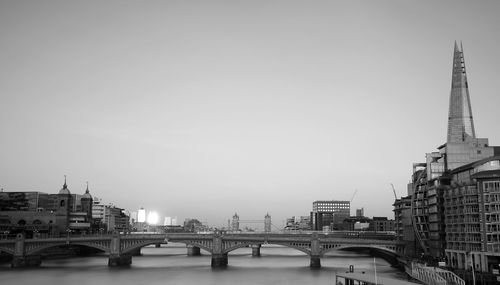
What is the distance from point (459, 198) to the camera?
106000mm

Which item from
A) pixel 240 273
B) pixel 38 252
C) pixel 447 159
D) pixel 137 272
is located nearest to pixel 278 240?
pixel 240 273

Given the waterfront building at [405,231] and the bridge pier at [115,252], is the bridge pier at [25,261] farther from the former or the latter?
the waterfront building at [405,231]

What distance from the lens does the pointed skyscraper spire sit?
5251 inches

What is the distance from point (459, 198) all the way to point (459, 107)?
38.8 metres

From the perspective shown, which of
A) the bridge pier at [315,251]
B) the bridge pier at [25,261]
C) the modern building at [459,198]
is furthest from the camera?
the bridge pier at [315,251]

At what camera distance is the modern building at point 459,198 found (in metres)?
96.9

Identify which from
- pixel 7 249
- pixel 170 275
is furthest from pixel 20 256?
pixel 170 275

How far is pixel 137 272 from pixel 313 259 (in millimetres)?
47820

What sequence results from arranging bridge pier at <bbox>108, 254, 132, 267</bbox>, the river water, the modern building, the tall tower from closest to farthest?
the modern building < the river water < the tall tower < bridge pier at <bbox>108, 254, 132, 267</bbox>

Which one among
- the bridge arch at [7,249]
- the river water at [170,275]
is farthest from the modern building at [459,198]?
the bridge arch at [7,249]

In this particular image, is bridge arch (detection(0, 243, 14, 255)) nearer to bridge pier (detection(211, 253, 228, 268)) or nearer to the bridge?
the bridge

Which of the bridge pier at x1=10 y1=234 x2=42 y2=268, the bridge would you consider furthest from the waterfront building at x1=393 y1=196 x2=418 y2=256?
the bridge pier at x1=10 y1=234 x2=42 y2=268

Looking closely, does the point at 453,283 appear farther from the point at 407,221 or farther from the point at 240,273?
the point at 407,221

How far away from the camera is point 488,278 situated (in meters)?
88.3
